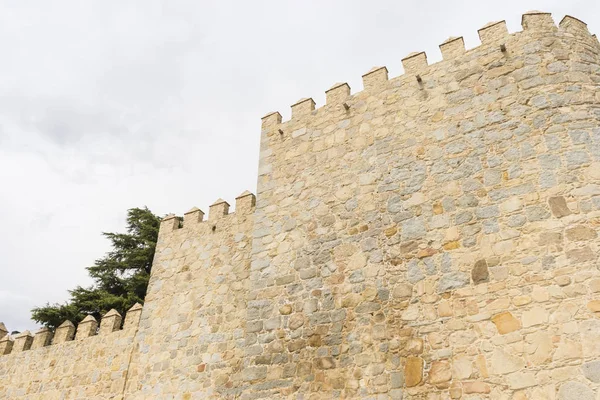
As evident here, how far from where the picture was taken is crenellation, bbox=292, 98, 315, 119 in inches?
313

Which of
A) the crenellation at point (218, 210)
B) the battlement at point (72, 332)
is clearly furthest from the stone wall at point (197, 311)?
the battlement at point (72, 332)

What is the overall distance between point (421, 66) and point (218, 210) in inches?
190

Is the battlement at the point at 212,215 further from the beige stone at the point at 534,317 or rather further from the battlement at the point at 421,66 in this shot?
the beige stone at the point at 534,317

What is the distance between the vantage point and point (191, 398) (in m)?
7.53

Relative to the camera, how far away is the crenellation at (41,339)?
1041cm

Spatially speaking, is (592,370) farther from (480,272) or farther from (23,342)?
(23,342)

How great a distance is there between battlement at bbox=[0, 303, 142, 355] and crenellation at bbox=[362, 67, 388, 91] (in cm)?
626

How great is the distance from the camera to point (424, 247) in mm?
5621

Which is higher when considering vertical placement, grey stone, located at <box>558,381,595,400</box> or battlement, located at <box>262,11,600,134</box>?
battlement, located at <box>262,11,600,134</box>

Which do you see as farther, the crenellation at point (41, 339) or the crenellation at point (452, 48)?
the crenellation at point (41, 339)

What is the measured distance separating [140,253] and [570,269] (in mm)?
14351

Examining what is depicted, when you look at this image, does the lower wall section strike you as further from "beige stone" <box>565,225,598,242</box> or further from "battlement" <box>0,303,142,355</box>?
"beige stone" <box>565,225,598,242</box>

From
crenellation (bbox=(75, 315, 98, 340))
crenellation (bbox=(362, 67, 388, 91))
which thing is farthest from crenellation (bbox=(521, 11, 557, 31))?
crenellation (bbox=(75, 315, 98, 340))

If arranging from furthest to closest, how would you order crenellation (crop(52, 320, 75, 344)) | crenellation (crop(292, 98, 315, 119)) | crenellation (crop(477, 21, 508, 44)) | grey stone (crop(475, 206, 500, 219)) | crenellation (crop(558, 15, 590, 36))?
1. crenellation (crop(52, 320, 75, 344))
2. crenellation (crop(292, 98, 315, 119))
3. crenellation (crop(477, 21, 508, 44))
4. crenellation (crop(558, 15, 590, 36))
5. grey stone (crop(475, 206, 500, 219))
